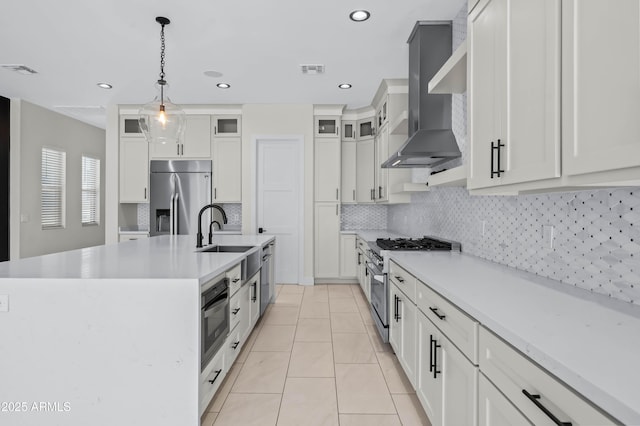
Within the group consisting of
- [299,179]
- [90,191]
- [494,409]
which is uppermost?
[299,179]

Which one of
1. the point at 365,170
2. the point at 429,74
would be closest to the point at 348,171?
the point at 365,170

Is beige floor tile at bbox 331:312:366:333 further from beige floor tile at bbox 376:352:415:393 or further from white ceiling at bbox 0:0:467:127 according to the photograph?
white ceiling at bbox 0:0:467:127

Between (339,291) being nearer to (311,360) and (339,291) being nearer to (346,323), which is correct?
(346,323)

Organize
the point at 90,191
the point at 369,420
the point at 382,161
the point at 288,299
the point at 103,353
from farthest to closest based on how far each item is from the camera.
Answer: the point at 90,191, the point at 382,161, the point at 288,299, the point at 369,420, the point at 103,353

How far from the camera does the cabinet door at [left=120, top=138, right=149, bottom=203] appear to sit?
5.56m

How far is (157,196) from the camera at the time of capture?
5492 millimetres

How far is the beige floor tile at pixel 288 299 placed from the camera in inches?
177

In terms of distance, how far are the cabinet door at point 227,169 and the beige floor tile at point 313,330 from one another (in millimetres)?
2585

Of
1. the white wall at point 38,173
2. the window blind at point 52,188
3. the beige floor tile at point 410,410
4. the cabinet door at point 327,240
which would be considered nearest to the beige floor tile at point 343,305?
the cabinet door at point 327,240

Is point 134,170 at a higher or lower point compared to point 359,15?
lower

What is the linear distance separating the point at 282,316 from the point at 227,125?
3.32 meters

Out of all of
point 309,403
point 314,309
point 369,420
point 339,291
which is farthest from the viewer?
point 339,291

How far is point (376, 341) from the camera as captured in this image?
3.21 meters

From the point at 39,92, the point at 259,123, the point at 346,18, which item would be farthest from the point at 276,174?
the point at 39,92
